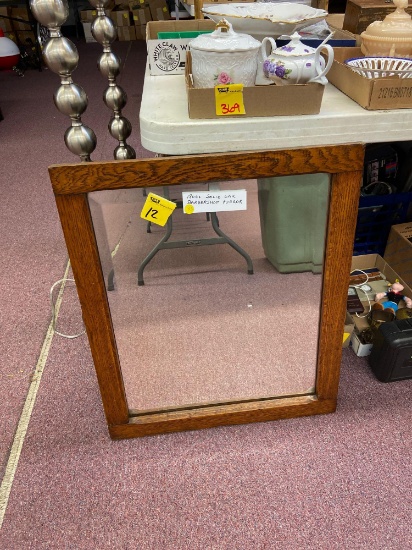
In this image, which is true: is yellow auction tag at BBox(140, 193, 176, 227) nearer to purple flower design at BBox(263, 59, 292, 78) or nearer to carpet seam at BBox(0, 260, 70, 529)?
purple flower design at BBox(263, 59, 292, 78)

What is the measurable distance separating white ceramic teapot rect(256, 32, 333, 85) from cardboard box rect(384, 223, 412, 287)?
29.4 inches

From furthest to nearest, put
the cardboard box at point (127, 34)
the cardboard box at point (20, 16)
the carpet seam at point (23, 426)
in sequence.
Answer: the cardboard box at point (127, 34) → the cardboard box at point (20, 16) → the carpet seam at point (23, 426)

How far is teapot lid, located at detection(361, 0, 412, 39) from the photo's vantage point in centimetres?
116

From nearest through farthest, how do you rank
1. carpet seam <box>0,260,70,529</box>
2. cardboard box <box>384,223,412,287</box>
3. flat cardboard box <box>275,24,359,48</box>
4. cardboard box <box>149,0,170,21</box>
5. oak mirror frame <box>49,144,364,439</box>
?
oak mirror frame <box>49,144,364,439</box> < carpet seam <box>0,260,70,529</box> < flat cardboard box <box>275,24,359,48</box> < cardboard box <box>384,223,412,287</box> < cardboard box <box>149,0,170,21</box>

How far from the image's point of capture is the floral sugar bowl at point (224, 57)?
94 centimetres

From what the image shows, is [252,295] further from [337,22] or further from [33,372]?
[337,22]

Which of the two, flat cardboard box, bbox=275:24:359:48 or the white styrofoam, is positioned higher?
flat cardboard box, bbox=275:24:359:48

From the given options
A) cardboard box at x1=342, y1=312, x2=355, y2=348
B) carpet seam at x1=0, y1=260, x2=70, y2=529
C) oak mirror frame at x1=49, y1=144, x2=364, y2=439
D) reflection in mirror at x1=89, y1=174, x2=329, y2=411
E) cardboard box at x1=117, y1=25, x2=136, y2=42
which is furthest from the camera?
cardboard box at x1=117, y1=25, x2=136, y2=42

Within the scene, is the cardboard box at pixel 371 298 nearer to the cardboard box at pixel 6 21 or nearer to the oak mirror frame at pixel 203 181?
the oak mirror frame at pixel 203 181

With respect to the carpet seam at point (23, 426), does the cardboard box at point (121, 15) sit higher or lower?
higher

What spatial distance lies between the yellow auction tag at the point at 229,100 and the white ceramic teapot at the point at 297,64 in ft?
0.36

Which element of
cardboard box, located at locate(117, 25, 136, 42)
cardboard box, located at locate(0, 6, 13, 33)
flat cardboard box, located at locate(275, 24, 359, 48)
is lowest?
cardboard box, located at locate(117, 25, 136, 42)

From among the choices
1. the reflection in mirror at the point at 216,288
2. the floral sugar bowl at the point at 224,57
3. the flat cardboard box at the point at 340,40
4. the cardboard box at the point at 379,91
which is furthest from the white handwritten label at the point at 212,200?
the flat cardboard box at the point at 340,40

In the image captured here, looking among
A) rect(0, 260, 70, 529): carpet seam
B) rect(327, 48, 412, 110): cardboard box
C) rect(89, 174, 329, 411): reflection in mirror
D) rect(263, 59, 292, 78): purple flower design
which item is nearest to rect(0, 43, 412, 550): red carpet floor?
rect(0, 260, 70, 529): carpet seam
